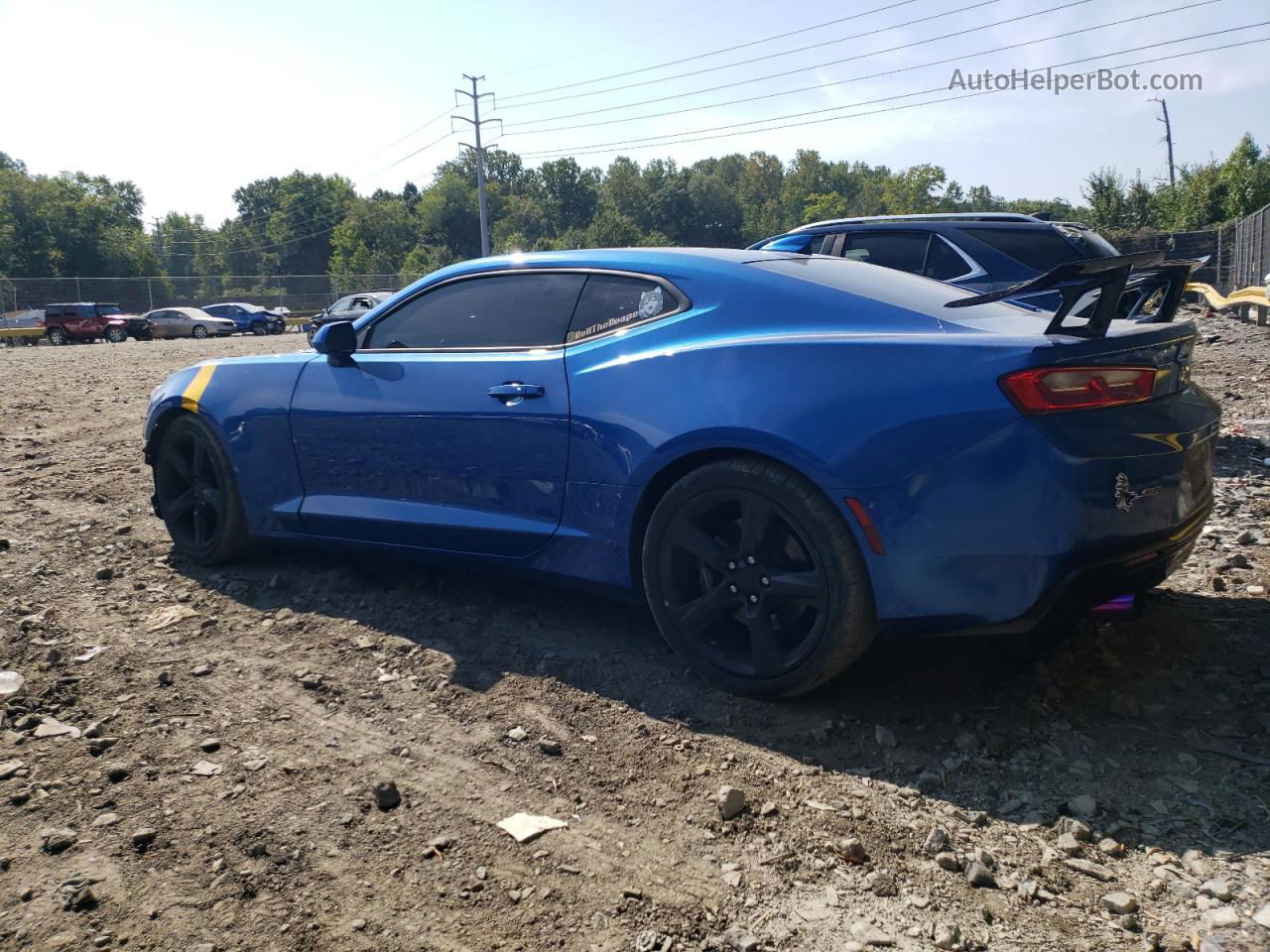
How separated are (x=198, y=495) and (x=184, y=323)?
39.2m

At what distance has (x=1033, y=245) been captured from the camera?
679cm

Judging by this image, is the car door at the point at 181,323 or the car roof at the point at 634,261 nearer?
the car roof at the point at 634,261

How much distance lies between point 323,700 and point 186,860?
91 cm

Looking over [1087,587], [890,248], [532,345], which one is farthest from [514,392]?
[890,248]

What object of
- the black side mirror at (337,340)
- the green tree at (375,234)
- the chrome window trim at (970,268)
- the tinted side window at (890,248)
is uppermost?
the green tree at (375,234)

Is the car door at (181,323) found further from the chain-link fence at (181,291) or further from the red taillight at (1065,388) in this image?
the red taillight at (1065,388)

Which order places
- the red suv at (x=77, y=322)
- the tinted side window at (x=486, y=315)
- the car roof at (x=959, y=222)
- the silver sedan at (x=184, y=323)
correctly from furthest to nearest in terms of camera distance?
1. the silver sedan at (x=184, y=323)
2. the red suv at (x=77, y=322)
3. the car roof at (x=959, y=222)
4. the tinted side window at (x=486, y=315)

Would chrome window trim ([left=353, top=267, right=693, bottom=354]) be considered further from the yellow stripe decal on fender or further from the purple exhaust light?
the purple exhaust light

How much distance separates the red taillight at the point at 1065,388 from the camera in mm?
2547

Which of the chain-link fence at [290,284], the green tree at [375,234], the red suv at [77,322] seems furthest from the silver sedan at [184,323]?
the green tree at [375,234]

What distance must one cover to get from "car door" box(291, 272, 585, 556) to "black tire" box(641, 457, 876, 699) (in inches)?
20.9

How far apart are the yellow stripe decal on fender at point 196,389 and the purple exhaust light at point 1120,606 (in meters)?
3.81

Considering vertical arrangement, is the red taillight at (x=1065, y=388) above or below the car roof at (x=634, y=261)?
below

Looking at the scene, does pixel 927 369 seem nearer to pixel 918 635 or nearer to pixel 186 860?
pixel 918 635
